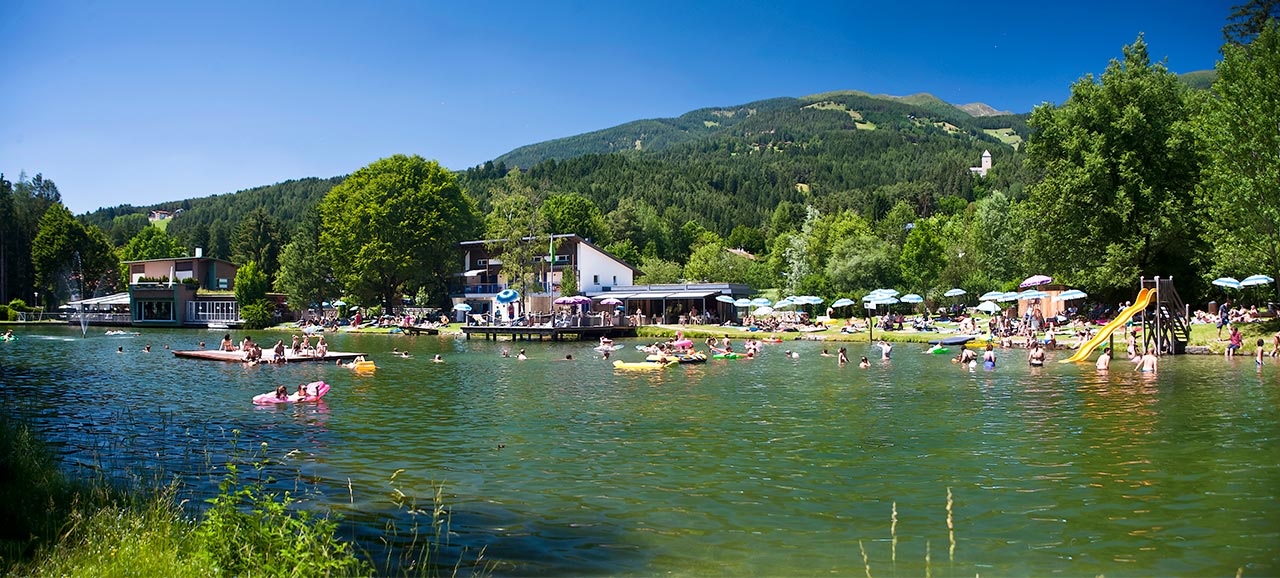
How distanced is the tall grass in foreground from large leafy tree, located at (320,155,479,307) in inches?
2680

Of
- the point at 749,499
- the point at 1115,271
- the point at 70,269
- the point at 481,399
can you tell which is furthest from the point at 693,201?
the point at 749,499

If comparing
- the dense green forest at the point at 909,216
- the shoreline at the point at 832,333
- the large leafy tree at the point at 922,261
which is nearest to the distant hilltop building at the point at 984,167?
the dense green forest at the point at 909,216

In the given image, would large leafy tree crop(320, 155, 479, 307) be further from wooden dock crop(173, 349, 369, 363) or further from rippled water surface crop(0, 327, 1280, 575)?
rippled water surface crop(0, 327, 1280, 575)

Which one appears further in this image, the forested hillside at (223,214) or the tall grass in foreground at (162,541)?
the forested hillside at (223,214)

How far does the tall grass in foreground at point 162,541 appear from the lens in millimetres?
6836

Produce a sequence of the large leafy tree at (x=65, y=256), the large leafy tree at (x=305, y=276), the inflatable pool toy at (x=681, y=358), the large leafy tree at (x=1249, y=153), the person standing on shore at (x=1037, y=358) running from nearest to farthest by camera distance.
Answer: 1. the person standing on shore at (x=1037, y=358)
2. the large leafy tree at (x=1249, y=153)
3. the inflatable pool toy at (x=681, y=358)
4. the large leafy tree at (x=305, y=276)
5. the large leafy tree at (x=65, y=256)

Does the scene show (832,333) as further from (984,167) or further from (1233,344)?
(984,167)

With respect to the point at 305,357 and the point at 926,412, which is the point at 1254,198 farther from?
the point at 305,357

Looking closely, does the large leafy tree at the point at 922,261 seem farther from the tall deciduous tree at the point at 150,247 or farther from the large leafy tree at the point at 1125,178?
the tall deciduous tree at the point at 150,247

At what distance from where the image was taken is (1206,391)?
24.0m

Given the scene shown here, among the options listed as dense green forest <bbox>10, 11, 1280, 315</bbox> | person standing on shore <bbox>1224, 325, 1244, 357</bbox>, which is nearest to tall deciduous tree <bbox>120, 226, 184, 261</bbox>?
dense green forest <bbox>10, 11, 1280, 315</bbox>

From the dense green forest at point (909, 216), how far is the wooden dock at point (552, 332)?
11911 millimetres

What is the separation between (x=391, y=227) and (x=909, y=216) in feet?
232

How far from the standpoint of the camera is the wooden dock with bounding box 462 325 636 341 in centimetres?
5881
